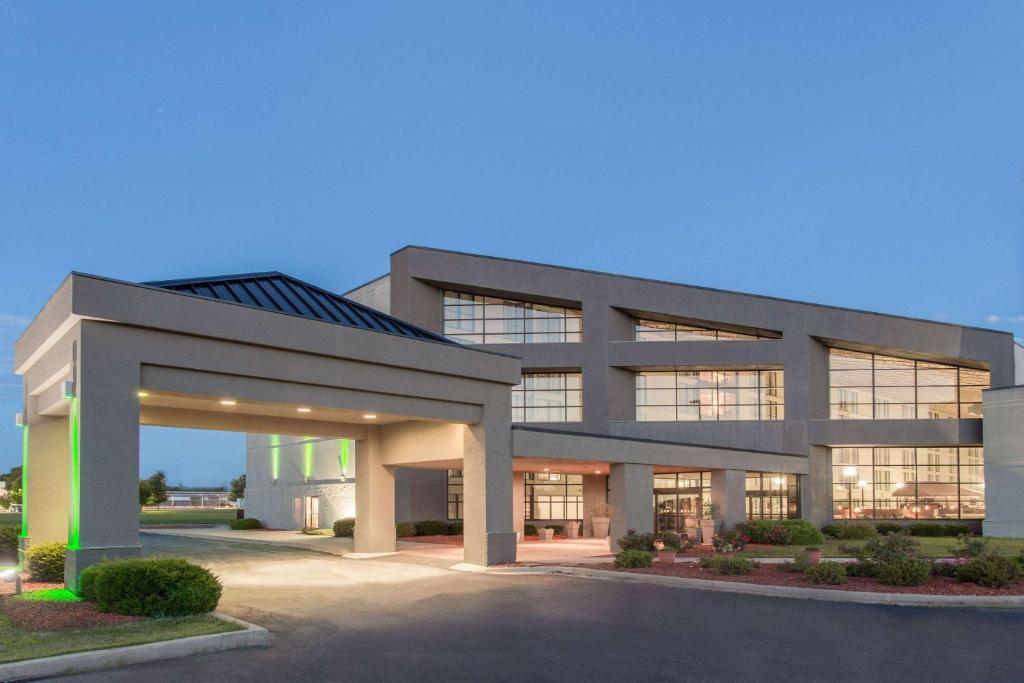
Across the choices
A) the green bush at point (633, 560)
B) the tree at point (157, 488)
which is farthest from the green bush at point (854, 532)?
the tree at point (157, 488)

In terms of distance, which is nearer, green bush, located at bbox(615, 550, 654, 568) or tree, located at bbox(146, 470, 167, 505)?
green bush, located at bbox(615, 550, 654, 568)

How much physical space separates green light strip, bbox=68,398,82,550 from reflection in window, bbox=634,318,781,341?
106 feet

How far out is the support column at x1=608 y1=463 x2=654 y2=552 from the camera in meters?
31.3

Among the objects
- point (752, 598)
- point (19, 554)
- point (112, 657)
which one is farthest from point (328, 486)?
point (112, 657)

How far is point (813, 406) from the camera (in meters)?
42.3

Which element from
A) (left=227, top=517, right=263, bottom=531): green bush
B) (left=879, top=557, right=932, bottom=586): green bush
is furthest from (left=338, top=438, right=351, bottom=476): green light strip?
(left=879, top=557, right=932, bottom=586): green bush

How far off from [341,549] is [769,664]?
2302 centimetres

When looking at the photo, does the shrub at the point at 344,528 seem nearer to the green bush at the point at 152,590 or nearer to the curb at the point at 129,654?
the green bush at the point at 152,590

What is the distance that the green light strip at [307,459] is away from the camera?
4797cm

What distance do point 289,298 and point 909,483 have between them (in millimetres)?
32909

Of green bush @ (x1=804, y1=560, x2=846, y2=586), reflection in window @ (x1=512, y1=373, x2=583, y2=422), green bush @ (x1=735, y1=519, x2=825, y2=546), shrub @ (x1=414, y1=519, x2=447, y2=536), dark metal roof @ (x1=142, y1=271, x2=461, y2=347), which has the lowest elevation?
shrub @ (x1=414, y1=519, x2=447, y2=536)

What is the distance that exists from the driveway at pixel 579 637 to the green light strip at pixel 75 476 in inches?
127

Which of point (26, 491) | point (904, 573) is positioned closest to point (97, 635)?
point (26, 491)

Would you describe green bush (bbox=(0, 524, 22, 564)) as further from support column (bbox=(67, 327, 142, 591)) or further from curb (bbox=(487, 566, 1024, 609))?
curb (bbox=(487, 566, 1024, 609))
